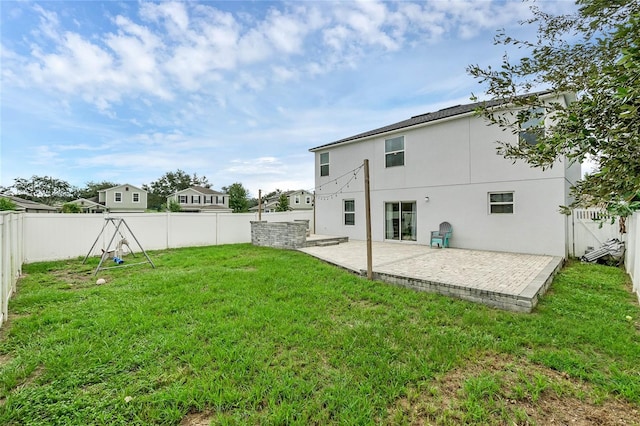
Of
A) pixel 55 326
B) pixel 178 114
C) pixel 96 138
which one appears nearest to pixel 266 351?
pixel 55 326

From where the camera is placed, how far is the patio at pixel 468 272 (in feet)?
16.0

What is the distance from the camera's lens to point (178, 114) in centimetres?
1484

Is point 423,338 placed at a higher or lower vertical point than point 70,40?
lower

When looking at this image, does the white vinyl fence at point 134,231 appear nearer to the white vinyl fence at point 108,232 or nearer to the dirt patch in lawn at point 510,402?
the white vinyl fence at point 108,232

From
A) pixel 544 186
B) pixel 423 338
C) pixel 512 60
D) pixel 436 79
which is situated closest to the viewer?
pixel 512 60

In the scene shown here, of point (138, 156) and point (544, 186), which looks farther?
point (138, 156)

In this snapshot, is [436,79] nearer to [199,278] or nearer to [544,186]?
[544,186]

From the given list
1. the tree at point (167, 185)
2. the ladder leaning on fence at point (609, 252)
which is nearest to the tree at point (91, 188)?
the tree at point (167, 185)

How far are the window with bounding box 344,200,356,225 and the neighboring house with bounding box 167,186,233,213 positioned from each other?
90.7 feet

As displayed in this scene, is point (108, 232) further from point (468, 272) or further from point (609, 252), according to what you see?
point (609, 252)

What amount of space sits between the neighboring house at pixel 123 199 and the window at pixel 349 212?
3104cm

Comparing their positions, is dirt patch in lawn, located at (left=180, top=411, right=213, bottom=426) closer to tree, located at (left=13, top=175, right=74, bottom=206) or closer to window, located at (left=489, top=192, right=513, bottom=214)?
window, located at (left=489, top=192, right=513, bottom=214)

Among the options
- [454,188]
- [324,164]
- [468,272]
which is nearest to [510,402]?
[468,272]

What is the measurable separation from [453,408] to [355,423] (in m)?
0.90
